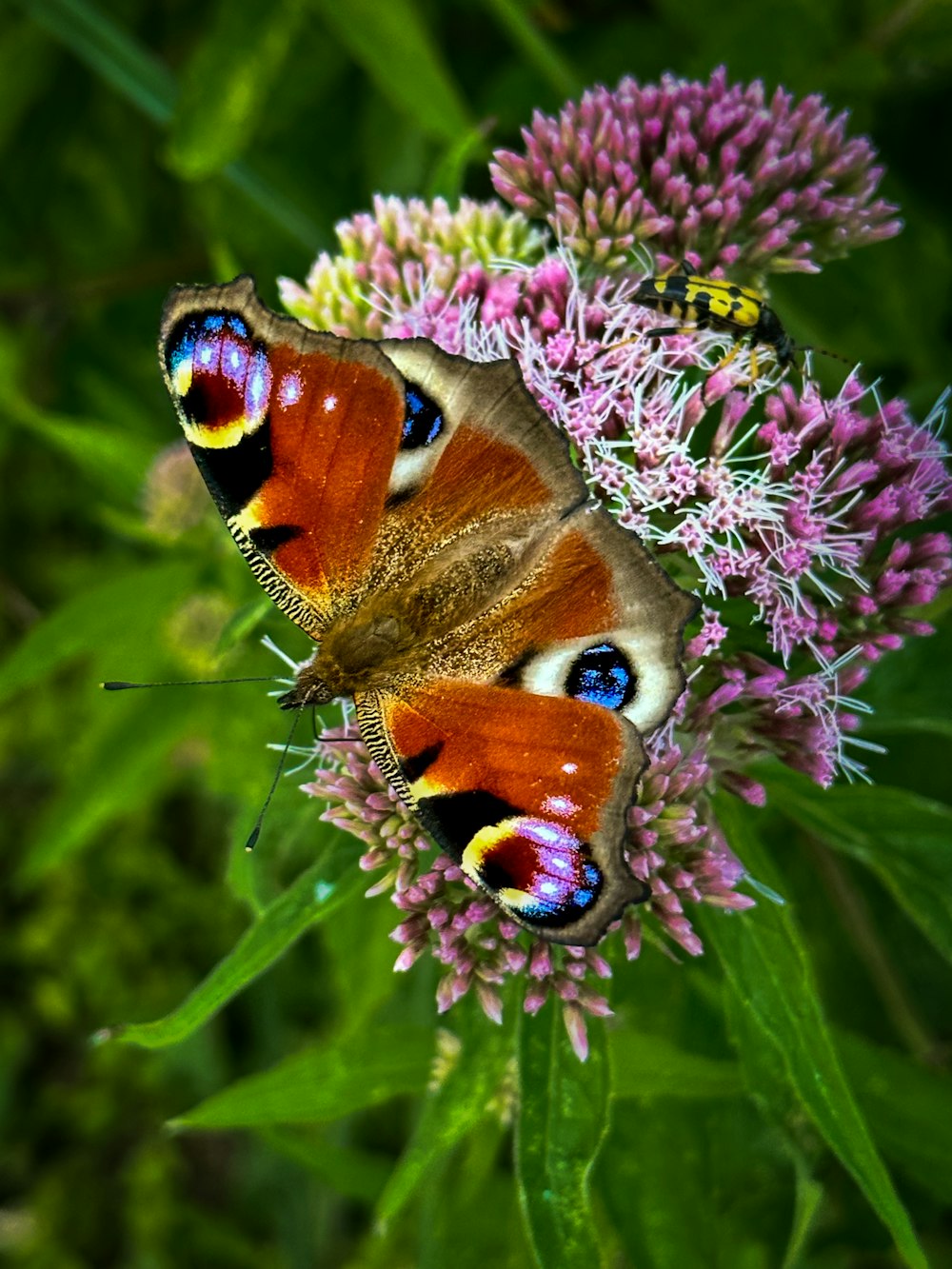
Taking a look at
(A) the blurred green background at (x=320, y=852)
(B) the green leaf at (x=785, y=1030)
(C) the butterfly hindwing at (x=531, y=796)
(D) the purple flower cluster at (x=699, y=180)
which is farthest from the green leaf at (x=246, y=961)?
(D) the purple flower cluster at (x=699, y=180)

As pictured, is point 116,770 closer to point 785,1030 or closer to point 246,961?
point 246,961

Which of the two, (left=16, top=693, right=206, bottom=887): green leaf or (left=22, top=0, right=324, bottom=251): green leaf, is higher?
(left=22, top=0, right=324, bottom=251): green leaf

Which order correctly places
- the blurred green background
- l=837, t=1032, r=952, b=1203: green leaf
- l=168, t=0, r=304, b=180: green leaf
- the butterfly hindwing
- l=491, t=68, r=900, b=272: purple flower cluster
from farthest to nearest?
1. l=168, t=0, r=304, b=180: green leaf
2. l=837, t=1032, r=952, b=1203: green leaf
3. l=491, t=68, r=900, b=272: purple flower cluster
4. the blurred green background
5. the butterfly hindwing

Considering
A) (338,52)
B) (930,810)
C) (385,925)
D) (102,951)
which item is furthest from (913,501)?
(102,951)

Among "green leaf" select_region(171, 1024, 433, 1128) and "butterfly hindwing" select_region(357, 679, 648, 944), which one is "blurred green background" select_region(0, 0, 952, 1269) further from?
"butterfly hindwing" select_region(357, 679, 648, 944)

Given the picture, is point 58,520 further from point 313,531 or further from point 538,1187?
point 538,1187

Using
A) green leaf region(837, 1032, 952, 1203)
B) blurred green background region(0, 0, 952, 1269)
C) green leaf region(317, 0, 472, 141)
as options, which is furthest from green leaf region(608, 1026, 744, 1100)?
green leaf region(317, 0, 472, 141)

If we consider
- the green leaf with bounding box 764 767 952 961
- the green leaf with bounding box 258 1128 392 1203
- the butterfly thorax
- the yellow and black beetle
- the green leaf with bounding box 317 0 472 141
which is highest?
the green leaf with bounding box 317 0 472 141
